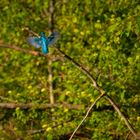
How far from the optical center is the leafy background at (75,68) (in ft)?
21.5

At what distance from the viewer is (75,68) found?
707cm

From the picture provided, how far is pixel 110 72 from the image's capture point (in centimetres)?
675

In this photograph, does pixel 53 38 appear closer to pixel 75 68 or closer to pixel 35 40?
pixel 35 40

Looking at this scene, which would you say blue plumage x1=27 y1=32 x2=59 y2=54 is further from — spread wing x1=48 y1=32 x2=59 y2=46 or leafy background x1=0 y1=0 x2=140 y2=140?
leafy background x1=0 y1=0 x2=140 y2=140

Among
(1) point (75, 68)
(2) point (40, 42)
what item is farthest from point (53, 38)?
(1) point (75, 68)

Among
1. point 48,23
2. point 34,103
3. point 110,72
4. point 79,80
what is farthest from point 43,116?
point 48,23

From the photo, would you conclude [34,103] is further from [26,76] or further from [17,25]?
[17,25]

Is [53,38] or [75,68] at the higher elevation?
[53,38]

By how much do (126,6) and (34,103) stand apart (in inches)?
77.2

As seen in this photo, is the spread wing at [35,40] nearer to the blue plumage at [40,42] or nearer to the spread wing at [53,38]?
the blue plumage at [40,42]

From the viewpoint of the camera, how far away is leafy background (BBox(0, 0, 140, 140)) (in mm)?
6555

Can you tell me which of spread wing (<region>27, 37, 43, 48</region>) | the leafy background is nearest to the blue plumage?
spread wing (<region>27, 37, 43, 48</region>)

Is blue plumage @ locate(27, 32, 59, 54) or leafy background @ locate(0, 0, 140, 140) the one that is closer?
blue plumage @ locate(27, 32, 59, 54)

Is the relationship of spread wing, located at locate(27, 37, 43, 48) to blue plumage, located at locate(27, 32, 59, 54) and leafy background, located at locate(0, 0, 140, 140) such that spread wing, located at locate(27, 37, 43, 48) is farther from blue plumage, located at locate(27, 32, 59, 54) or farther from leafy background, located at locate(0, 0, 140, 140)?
leafy background, located at locate(0, 0, 140, 140)
